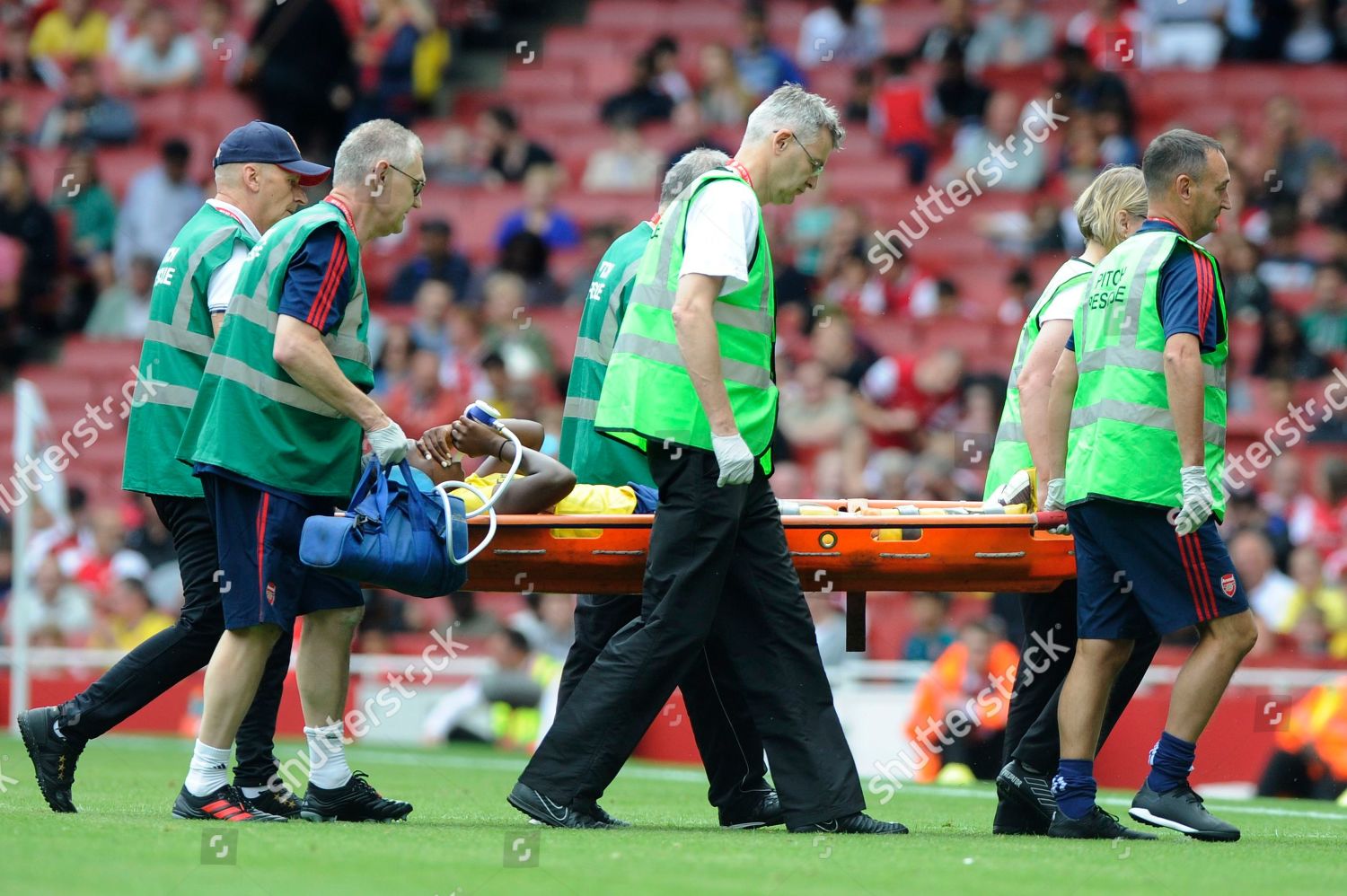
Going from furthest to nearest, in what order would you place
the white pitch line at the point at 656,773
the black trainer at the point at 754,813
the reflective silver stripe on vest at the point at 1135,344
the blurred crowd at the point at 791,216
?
the blurred crowd at the point at 791,216, the white pitch line at the point at 656,773, the black trainer at the point at 754,813, the reflective silver stripe on vest at the point at 1135,344

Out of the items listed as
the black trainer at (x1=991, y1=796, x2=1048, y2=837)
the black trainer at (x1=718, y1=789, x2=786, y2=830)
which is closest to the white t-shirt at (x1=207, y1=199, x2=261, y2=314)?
the black trainer at (x1=718, y1=789, x2=786, y2=830)

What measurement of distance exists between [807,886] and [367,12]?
15.3 meters

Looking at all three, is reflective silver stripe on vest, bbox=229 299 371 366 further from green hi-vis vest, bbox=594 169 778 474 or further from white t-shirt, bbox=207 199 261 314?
green hi-vis vest, bbox=594 169 778 474

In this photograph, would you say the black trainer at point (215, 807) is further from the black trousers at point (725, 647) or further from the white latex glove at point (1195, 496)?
the white latex glove at point (1195, 496)

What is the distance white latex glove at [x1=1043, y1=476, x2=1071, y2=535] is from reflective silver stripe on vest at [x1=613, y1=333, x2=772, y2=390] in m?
1.04

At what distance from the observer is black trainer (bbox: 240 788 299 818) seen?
6.54 meters

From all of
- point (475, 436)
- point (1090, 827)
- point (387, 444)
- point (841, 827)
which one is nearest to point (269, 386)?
point (387, 444)

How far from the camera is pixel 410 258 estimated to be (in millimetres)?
16969

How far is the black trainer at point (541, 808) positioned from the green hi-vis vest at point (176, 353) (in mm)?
1441

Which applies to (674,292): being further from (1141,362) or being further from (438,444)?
(1141,362)

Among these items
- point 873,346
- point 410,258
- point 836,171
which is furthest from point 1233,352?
point 410,258

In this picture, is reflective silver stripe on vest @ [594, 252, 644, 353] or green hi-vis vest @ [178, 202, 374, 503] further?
reflective silver stripe on vest @ [594, 252, 644, 353]

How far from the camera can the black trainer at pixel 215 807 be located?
6.17 m

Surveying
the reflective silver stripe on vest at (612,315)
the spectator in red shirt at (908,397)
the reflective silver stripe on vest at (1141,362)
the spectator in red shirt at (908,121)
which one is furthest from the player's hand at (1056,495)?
the spectator in red shirt at (908,121)
